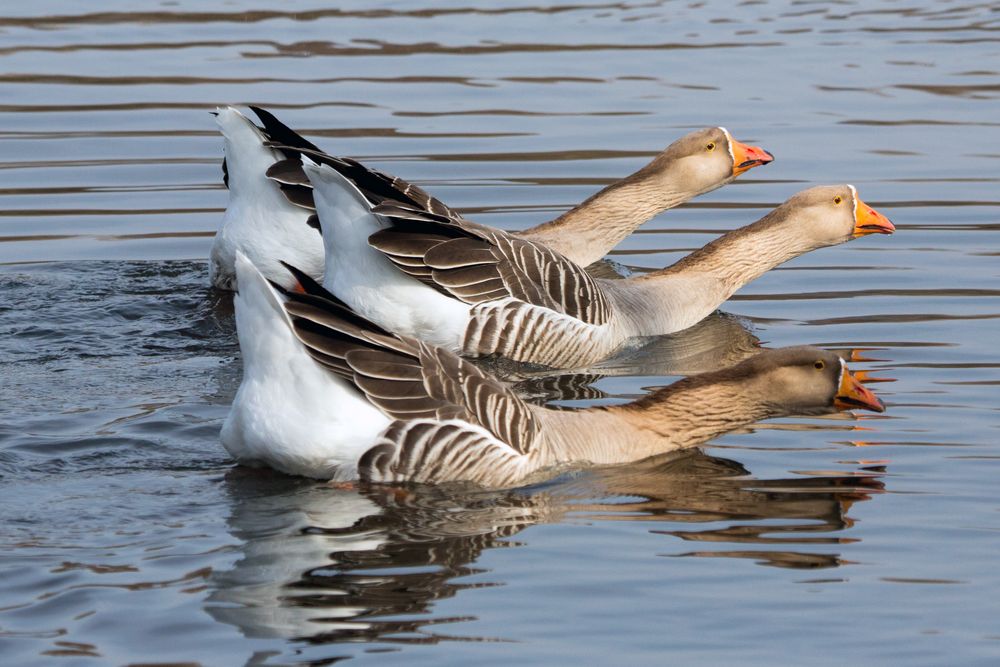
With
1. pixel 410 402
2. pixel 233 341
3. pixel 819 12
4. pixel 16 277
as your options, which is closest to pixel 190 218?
pixel 16 277

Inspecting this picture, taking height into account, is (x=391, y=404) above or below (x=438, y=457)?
above

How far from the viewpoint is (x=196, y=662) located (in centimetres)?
520

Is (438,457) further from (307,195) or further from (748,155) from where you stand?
(748,155)

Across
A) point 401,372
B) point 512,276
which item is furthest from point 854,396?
point 512,276

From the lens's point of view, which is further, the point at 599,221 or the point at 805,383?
the point at 599,221

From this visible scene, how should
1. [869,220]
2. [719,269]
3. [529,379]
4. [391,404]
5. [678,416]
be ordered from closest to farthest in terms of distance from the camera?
[391,404] → [678,416] → [529,379] → [869,220] → [719,269]

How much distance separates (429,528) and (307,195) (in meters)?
4.13

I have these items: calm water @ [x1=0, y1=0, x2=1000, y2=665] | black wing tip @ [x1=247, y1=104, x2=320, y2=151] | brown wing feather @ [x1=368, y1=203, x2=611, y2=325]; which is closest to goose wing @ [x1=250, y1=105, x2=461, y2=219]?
black wing tip @ [x1=247, y1=104, x2=320, y2=151]

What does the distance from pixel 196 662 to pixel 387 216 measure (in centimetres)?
404

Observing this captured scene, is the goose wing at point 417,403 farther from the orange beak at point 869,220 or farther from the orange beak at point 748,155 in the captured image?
the orange beak at point 748,155

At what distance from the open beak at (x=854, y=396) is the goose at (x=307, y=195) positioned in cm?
303

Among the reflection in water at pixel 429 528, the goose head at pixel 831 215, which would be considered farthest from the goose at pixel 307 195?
the reflection in water at pixel 429 528

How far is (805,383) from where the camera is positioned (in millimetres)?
7547

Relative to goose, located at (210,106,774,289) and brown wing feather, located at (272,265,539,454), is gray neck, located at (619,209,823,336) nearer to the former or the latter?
goose, located at (210,106,774,289)
